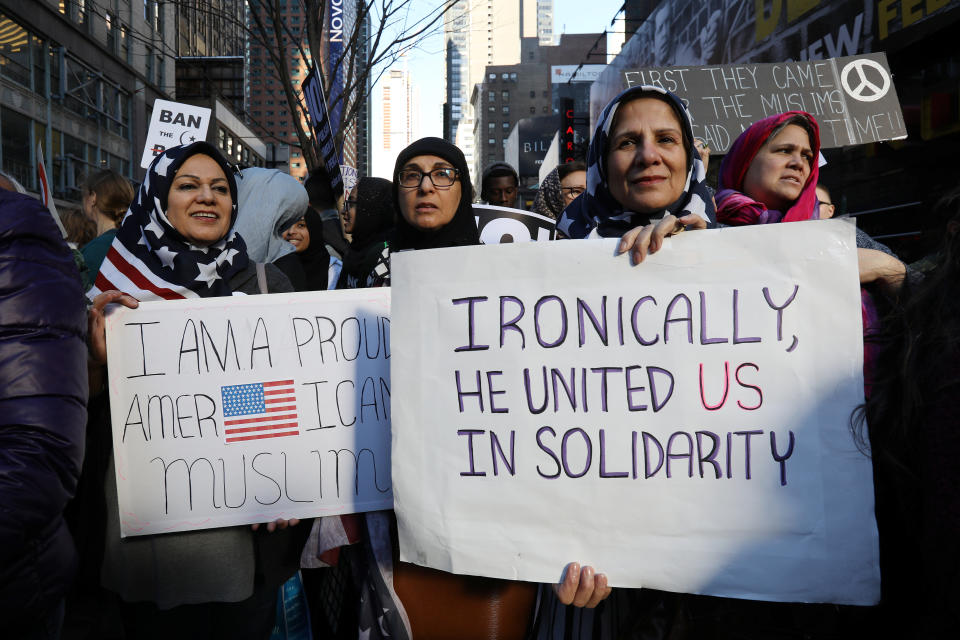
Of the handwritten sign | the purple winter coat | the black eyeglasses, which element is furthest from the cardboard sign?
the handwritten sign

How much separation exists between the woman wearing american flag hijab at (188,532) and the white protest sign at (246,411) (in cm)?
9

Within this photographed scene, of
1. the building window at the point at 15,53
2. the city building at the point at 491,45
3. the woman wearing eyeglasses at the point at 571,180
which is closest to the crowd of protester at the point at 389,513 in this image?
the woman wearing eyeglasses at the point at 571,180

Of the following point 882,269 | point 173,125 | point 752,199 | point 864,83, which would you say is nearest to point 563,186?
point 752,199

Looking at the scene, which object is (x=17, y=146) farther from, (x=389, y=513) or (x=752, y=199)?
(x=752, y=199)

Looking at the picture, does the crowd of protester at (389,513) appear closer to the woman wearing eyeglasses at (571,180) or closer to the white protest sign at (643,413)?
the white protest sign at (643,413)

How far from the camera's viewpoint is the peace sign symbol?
4590 millimetres

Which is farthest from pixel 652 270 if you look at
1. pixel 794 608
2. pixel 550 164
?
pixel 550 164

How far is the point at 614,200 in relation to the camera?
1869 mm

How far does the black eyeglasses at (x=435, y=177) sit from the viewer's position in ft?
7.86

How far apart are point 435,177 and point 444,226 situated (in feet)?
0.63

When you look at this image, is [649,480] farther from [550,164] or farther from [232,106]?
[232,106]

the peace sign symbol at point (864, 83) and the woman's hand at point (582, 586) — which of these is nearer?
the woman's hand at point (582, 586)

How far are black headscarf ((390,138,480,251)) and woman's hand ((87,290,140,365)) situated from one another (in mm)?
1039

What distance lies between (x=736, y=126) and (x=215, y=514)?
13.9 feet
